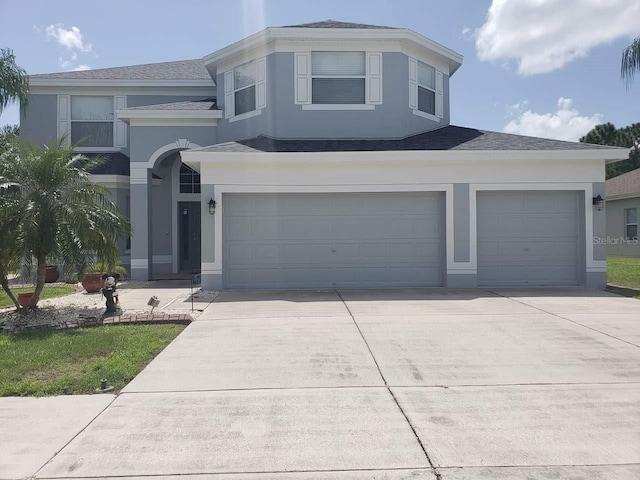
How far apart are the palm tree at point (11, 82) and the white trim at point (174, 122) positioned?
4240 mm

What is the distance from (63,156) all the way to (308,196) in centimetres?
569

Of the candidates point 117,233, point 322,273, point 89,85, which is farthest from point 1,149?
point 89,85

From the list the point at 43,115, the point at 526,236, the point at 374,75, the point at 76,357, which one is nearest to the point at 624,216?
the point at 526,236

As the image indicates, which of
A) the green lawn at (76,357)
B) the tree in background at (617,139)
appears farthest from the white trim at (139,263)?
the tree in background at (617,139)

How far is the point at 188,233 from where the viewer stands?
18000 mm

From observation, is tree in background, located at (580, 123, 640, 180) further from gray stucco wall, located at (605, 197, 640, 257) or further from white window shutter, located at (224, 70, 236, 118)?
white window shutter, located at (224, 70, 236, 118)

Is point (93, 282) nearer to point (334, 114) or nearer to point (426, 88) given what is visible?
point (334, 114)

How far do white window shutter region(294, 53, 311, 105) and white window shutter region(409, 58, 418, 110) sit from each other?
297cm

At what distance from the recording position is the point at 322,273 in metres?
12.8

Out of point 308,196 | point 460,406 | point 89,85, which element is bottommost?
point 460,406

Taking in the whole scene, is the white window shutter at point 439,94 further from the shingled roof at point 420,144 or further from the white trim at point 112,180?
the white trim at point 112,180

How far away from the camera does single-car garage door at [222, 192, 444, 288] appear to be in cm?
1274

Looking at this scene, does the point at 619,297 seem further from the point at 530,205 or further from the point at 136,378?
the point at 136,378

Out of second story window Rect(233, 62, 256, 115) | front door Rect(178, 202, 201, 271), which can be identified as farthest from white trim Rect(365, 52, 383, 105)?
front door Rect(178, 202, 201, 271)
